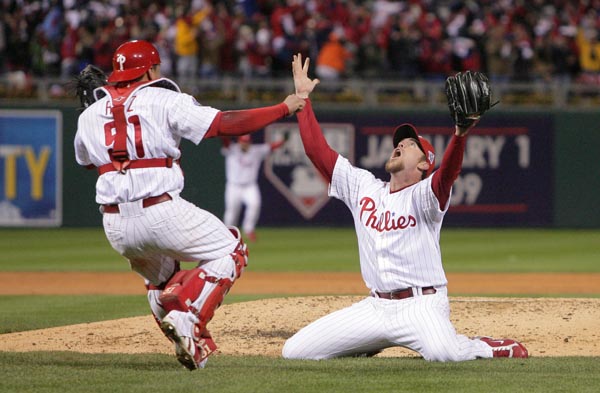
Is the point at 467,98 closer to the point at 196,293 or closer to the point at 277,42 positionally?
the point at 196,293

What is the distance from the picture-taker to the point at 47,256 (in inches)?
619

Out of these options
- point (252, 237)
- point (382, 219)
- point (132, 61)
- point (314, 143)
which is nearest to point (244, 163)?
point (252, 237)

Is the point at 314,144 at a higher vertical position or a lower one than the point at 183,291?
higher

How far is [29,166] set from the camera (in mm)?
19219

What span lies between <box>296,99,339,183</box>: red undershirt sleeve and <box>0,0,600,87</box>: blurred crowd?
1252 cm

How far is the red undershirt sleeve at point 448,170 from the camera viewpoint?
5.76 meters

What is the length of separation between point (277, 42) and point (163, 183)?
14.5m

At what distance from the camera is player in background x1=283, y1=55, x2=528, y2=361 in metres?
6.20

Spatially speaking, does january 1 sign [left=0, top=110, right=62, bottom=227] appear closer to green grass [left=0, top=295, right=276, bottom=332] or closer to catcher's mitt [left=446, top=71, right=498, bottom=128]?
green grass [left=0, top=295, right=276, bottom=332]

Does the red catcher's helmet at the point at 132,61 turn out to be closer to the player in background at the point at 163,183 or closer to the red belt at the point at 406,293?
the player in background at the point at 163,183

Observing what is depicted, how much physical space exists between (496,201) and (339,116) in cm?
331

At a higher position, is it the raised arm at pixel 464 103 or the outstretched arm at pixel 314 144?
the raised arm at pixel 464 103

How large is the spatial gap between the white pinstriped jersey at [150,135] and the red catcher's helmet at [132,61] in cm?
19

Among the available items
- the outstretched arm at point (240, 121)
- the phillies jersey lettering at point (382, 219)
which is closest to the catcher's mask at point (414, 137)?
the phillies jersey lettering at point (382, 219)
